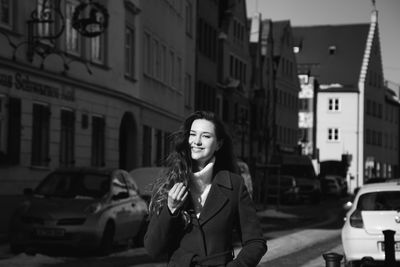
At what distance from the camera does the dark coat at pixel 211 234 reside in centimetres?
437

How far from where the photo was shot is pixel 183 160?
450 centimetres

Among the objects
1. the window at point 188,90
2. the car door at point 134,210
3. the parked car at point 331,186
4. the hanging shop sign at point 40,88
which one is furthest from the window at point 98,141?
the parked car at point 331,186

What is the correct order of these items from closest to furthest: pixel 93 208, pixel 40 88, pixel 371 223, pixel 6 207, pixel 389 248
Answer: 1. pixel 389 248
2. pixel 371 223
3. pixel 93 208
4. pixel 6 207
5. pixel 40 88

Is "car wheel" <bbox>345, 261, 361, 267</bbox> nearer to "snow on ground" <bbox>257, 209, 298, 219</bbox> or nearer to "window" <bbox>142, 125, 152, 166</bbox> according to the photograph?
"window" <bbox>142, 125, 152, 166</bbox>

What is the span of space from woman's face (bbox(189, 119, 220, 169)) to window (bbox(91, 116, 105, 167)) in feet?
82.3

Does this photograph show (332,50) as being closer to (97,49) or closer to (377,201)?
(97,49)

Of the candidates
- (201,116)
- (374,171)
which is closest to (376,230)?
(201,116)

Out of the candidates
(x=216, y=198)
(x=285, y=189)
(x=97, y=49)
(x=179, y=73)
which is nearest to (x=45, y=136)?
(x=97, y=49)

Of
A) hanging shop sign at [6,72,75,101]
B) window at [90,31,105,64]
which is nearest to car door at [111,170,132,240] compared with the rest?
hanging shop sign at [6,72,75,101]

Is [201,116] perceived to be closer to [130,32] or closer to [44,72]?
[44,72]

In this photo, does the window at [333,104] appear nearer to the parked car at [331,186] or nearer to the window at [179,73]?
the parked car at [331,186]

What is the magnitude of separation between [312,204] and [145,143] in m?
21.1

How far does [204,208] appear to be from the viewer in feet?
14.6

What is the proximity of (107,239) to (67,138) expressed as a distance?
10.6m
